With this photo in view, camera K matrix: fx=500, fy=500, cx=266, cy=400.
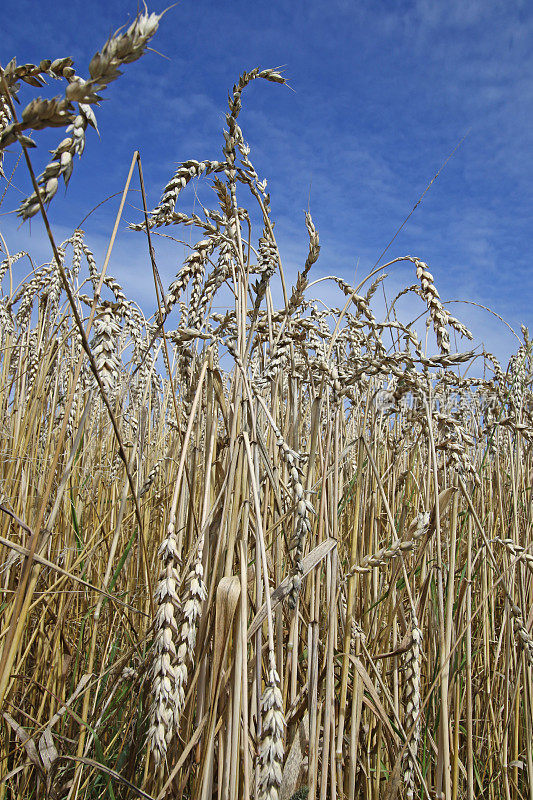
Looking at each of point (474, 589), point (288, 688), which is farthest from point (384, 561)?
point (474, 589)

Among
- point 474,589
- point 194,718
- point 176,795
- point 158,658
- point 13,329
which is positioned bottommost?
point 176,795

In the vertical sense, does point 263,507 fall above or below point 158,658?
above

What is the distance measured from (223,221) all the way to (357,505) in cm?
77

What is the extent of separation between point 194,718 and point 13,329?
6.96ft

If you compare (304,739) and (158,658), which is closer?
(158,658)

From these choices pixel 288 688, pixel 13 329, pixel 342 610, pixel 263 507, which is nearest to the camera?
pixel 288 688

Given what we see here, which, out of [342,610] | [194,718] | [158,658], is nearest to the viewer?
[158,658]

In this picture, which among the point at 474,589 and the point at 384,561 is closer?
the point at 384,561

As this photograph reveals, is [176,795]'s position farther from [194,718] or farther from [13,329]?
[13,329]

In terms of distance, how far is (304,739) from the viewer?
1032 millimetres

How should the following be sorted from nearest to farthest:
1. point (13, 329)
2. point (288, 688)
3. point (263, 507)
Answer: point (288, 688), point (263, 507), point (13, 329)

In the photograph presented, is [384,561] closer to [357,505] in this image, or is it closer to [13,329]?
[357,505]

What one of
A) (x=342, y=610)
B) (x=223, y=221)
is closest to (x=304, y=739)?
(x=342, y=610)

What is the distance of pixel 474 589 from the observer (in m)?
1.96
